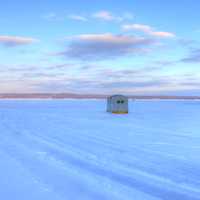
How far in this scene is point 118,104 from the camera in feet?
62.5

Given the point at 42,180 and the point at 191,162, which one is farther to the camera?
the point at 191,162

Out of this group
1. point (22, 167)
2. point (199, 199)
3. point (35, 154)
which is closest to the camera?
point (199, 199)

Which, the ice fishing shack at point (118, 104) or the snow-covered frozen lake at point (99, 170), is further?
the ice fishing shack at point (118, 104)

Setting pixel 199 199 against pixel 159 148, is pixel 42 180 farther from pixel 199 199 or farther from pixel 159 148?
pixel 159 148

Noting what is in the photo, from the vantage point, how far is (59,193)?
3.43 m

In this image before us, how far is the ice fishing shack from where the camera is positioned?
62.2 feet

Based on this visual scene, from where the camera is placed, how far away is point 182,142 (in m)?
7.18

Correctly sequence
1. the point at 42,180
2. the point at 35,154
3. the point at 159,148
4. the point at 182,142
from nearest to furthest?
the point at 42,180 → the point at 35,154 → the point at 159,148 → the point at 182,142

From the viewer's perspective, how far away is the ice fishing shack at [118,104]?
18953 mm

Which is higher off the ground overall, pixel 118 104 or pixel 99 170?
pixel 118 104

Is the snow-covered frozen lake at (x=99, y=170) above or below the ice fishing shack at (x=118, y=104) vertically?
below

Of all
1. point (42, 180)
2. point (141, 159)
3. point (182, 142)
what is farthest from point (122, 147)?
point (42, 180)

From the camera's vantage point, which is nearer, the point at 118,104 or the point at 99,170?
the point at 99,170

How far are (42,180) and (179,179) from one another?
1876 millimetres
